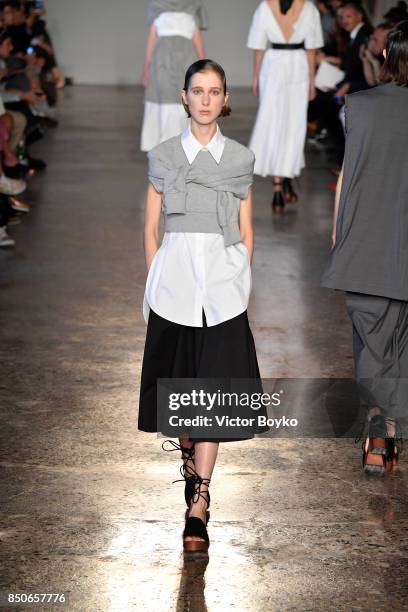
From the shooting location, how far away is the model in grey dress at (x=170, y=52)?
8.90 metres

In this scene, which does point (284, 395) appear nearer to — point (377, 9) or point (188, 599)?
point (188, 599)

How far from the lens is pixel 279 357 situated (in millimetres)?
5023

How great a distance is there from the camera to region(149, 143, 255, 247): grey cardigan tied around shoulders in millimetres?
3260

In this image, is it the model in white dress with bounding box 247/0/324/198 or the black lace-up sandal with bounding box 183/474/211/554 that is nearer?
the black lace-up sandal with bounding box 183/474/211/554

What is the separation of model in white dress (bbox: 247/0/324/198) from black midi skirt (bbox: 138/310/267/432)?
4992mm

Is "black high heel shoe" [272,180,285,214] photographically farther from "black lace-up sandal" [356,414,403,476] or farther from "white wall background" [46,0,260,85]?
"white wall background" [46,0,260,85]

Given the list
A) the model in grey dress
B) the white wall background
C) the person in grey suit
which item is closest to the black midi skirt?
the person in grey suit

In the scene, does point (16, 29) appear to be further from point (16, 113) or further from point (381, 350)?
point (381, 350)

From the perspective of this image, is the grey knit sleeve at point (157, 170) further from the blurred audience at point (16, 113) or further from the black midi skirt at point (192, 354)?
the blurred audience at point (16, 113)

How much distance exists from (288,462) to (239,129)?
30.7 feet

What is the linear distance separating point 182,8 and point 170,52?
0.34 m

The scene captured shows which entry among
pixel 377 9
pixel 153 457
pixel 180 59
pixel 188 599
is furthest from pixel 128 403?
pixel 377 9

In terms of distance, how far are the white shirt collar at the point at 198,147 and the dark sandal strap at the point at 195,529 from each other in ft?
3.20

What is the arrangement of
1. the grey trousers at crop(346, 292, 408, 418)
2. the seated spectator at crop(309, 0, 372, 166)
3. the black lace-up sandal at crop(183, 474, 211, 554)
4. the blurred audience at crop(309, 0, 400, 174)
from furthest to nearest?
the seated spectator at crop(309, 0, 372, 166) < the blurred audience at crop(309, 0, 400, 174) < the grey trousers at crop(346, 292, 408, 418) < the black lace-up sandal at crop(183, 474, 211, 554)
